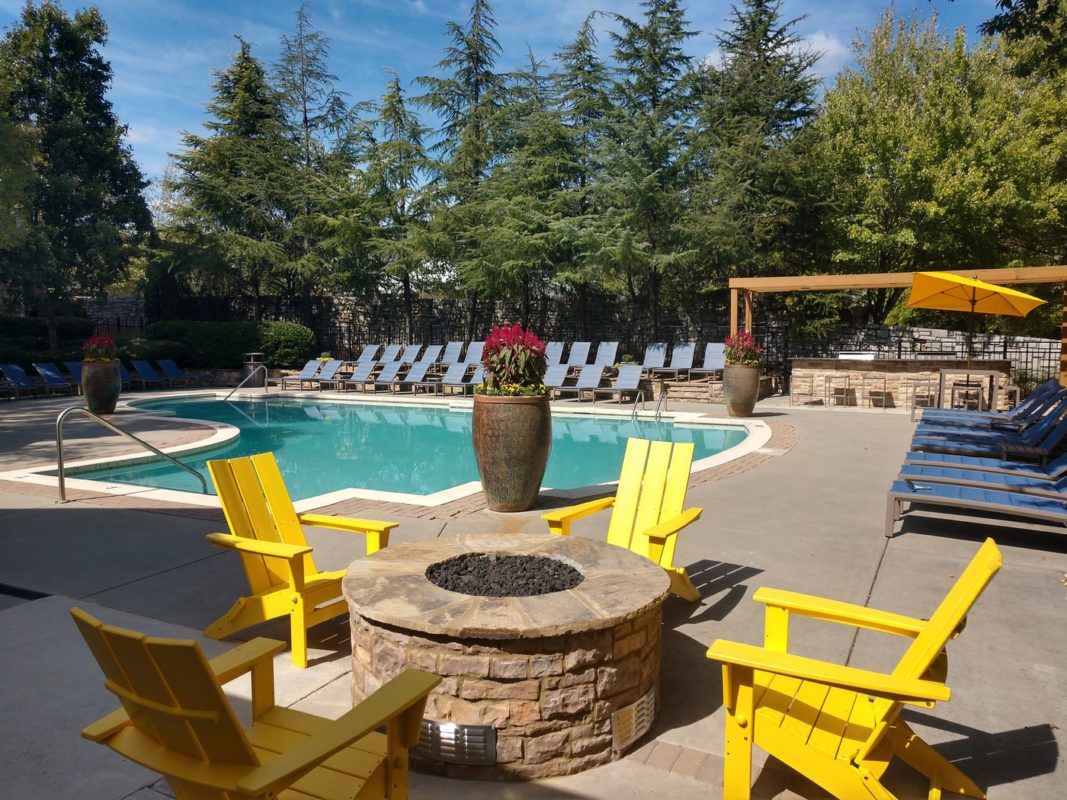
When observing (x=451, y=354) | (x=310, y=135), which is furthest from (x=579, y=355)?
(x=310, y=135)

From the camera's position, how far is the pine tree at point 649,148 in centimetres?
1611

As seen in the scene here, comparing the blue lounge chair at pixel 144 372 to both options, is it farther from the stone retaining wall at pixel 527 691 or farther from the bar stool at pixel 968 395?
the stone retaining wall at pixel 527 691

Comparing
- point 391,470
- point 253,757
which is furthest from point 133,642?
point 391,470

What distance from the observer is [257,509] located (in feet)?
11.4

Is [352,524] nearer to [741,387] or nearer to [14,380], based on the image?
[741,387]

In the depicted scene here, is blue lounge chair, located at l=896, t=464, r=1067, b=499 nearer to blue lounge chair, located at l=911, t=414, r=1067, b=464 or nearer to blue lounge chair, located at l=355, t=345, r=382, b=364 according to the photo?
blue lounge chair, located at l=911, t=414, r=1067, b=464

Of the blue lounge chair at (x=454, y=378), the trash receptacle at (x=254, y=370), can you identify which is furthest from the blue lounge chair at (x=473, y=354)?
the trash receptacle at (x=254, y=370)

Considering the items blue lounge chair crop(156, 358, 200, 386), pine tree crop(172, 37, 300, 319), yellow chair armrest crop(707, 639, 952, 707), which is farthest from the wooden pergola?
blue lounge chair crop(156, 358, 200, 386)

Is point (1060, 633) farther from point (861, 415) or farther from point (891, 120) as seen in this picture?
point (891, 120)

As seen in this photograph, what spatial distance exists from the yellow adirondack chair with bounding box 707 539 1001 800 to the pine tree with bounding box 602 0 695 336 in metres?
14.0

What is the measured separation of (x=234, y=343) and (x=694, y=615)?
61.8 ft

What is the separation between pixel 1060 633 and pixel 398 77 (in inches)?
763

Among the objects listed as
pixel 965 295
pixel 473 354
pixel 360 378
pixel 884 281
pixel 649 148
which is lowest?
pixel 360 378

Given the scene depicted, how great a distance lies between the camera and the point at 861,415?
12.2 meters
